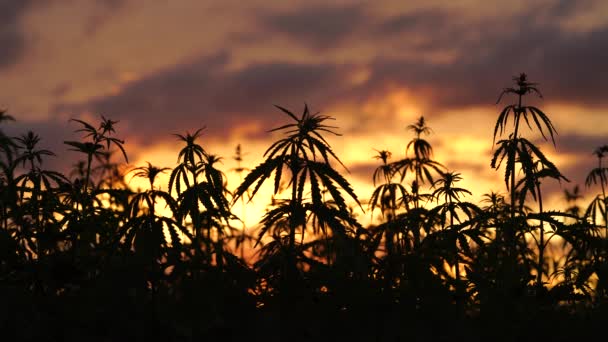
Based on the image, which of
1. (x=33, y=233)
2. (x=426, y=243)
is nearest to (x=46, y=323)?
(x=33, y=233)

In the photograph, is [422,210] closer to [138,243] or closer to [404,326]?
[404,326]

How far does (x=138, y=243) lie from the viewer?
1001cm

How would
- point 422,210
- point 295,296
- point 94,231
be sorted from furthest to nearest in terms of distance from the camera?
1. point 422,210
2. point 94,231
3. point 295,296

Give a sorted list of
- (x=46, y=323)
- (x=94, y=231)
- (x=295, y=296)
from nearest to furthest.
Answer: (x=46, y=323)
(x=295, y=296)
(x=94, y=231)

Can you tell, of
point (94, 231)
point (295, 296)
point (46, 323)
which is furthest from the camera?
point (94, 231)

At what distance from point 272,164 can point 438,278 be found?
3625mm

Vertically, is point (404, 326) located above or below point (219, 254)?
below

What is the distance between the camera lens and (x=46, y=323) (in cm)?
980

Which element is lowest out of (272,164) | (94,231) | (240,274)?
(240,274)

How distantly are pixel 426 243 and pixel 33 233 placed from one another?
7012mm

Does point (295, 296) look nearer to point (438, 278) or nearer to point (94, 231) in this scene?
point (438, 278)

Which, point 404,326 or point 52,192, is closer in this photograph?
point 404,326

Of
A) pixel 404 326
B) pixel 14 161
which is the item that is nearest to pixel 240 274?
pixel 404 326

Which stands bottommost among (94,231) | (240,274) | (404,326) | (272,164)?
(404,326)
